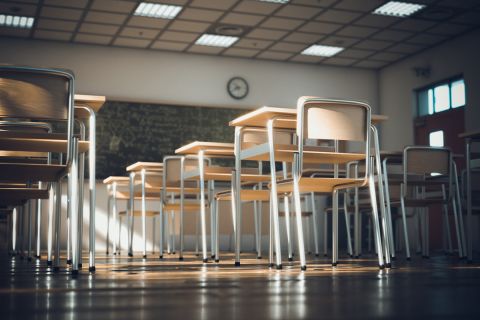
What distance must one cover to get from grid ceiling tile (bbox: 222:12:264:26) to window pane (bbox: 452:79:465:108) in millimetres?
2909

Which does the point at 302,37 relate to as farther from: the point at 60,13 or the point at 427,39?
the point at 60,13

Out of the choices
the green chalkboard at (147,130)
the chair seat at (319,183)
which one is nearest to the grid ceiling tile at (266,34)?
the green chalkboard at (147,130)

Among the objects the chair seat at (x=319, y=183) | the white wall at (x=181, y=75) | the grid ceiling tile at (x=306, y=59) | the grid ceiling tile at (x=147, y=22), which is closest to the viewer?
the chair seat at (x=319, y=183)

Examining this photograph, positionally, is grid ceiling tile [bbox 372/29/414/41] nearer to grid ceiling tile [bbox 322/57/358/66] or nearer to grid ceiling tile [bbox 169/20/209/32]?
grid ceiling tile [bbox 322/57/358/66]

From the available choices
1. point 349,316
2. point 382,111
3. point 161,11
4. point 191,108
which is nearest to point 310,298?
point 349,316

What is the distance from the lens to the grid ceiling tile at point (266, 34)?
869 cm

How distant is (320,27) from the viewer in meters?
8.49

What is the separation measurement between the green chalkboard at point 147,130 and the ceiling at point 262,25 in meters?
0.89

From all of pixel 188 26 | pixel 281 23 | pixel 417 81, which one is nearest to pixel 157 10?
pixel 188 26

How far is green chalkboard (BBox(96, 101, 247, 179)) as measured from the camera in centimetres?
909

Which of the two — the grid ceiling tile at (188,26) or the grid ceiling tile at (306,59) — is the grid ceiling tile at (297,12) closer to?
the grid ceiling tile at (188,26)

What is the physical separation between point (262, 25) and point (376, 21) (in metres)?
1.42

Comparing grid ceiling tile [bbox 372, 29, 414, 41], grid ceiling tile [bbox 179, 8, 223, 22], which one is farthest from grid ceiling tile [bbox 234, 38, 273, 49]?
grid ceiling tile [bbox 372, 29, 414, 41]

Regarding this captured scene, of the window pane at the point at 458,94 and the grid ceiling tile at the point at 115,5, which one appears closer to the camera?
the grid ceiling tile at the point at 115,5
